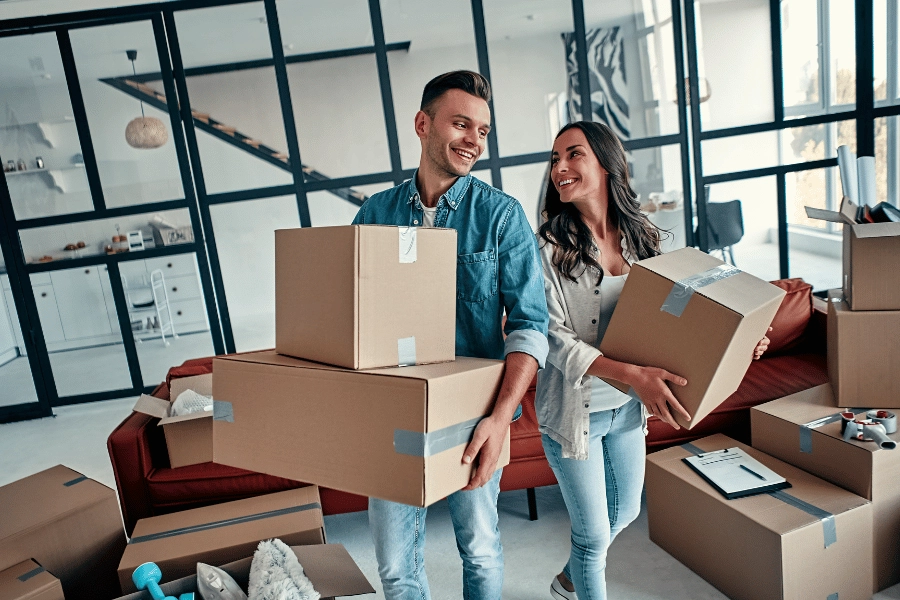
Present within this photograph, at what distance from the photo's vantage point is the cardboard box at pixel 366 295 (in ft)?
2.98

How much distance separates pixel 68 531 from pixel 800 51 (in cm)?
466

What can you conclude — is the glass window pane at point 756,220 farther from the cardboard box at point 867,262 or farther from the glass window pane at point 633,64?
the cardboard box at point 867,262

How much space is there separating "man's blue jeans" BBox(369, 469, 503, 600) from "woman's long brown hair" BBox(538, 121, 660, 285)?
0.49m

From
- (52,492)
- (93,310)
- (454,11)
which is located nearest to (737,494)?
(52,492)

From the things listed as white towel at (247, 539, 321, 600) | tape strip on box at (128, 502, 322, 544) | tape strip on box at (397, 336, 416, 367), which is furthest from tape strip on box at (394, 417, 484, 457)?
tape strip on box at (128, 502, 322, 544)

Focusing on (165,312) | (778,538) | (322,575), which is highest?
(165,312)

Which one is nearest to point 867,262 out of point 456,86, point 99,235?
point 456,86

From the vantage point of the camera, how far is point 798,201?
163 inches

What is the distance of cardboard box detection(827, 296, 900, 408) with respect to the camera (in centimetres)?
166

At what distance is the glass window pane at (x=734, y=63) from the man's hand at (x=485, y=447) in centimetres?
367

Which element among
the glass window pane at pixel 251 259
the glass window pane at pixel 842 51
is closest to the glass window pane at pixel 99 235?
the glass window pane at pixel 251 259

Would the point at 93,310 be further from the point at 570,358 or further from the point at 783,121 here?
the point at 783,121

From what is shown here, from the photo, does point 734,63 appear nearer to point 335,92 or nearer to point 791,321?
point 791,321

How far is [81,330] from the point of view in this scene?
4.12 m
